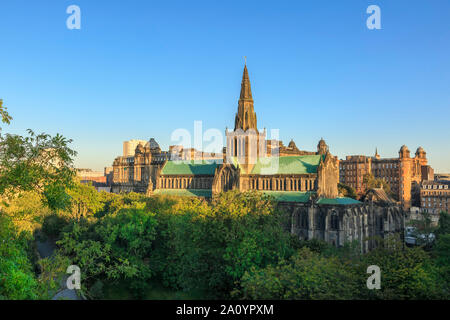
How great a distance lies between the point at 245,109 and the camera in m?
91.4

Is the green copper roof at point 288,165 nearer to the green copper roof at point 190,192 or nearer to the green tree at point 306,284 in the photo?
the green copper roof at point 190,192

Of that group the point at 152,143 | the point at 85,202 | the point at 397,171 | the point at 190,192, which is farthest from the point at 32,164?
the point at 397,171

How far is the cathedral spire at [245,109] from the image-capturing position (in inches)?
3602

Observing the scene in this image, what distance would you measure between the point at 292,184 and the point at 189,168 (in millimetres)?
35234

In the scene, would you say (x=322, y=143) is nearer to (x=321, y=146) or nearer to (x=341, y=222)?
(x=321, y=146)

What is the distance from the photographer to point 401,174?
6024 inches

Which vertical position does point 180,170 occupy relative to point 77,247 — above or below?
above

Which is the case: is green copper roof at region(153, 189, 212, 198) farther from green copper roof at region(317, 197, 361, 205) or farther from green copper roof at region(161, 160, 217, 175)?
green copper roof at region(317, 197, 361, 205)

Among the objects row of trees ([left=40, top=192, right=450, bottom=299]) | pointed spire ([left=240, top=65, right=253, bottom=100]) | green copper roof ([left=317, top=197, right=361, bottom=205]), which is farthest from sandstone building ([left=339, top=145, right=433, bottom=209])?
row of trees ([left=40, top=192, right=450, bottom=299])

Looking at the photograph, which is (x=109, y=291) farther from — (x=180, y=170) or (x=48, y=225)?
(x=180, y=170)

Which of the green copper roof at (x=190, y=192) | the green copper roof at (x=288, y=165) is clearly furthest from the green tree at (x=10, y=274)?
the green copper roof at (x=190, y=192)
